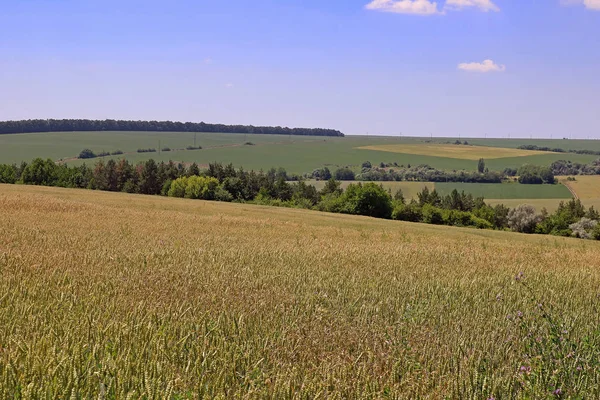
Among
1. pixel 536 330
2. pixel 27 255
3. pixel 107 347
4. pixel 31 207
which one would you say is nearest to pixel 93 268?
pixel 27 255

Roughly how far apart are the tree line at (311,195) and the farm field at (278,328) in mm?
69169

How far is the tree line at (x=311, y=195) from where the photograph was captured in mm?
84625

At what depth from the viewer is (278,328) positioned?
721 cm

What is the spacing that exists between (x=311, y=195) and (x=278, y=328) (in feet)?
336

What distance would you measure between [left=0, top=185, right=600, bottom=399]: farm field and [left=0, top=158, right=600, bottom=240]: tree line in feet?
227

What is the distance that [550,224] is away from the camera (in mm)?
86875

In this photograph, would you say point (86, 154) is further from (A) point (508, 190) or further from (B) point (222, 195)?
(A) point (508, 190)

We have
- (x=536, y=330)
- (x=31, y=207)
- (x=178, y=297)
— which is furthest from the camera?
(x=31, y=207)

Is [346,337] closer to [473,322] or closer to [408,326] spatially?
[408,326]

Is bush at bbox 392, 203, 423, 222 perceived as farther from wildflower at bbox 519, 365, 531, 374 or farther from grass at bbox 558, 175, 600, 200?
wildflower at bbox 519, 365, 531, 374

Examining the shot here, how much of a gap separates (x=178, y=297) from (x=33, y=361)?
3.23 metres

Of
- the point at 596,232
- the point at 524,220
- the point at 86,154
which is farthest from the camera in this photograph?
the point at 86,154

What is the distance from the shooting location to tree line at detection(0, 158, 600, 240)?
84.6 metres

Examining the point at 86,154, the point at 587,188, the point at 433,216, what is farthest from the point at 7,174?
the point at 587,188
